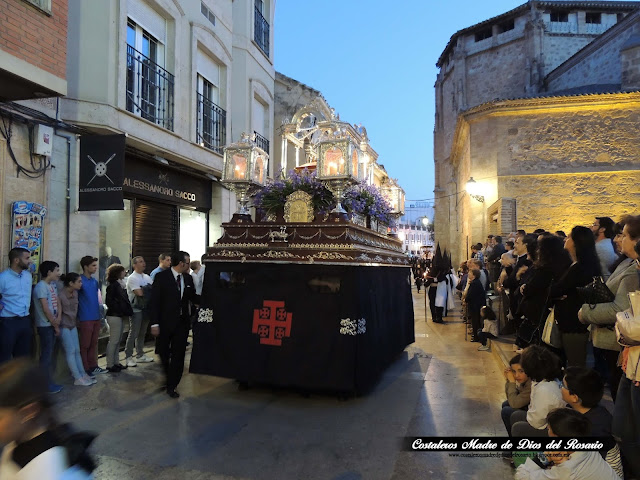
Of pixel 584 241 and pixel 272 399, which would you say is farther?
pixel 272 399

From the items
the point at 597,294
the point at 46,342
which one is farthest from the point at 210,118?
the point at 597,294

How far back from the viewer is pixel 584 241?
4.23 meters

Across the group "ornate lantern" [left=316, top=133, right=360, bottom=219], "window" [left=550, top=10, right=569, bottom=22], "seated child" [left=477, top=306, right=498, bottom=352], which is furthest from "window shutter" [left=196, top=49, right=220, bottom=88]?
"window" [left=550, top=10, right=569, bottom=22]

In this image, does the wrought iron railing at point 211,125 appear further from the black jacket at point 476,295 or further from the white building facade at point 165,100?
the black jacket at point 476,295

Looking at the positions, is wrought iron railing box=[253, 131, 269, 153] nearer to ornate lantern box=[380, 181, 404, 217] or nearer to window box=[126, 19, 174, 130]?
window box=[126, 19, 174, 130]

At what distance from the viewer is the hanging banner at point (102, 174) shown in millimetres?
7500

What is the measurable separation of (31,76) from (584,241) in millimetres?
6940

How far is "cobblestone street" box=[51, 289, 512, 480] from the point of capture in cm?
364

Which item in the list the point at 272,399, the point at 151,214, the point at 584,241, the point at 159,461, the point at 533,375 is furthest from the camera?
the point at 151,214

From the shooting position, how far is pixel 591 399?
2771 millimetres

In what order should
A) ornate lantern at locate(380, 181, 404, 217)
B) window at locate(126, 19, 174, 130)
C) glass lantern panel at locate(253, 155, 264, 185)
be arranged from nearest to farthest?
glass lantern panel at locate(253, 155, 264, 185) < ornate lantern at locate(380, 181, 404, 217) < window at locate(126, 19, 174, 130)

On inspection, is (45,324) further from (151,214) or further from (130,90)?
(130,90)

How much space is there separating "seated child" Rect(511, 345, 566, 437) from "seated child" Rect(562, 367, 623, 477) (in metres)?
0.30

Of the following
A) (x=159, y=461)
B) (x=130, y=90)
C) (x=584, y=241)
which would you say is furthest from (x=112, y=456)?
(x=130, y=90)
